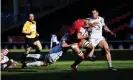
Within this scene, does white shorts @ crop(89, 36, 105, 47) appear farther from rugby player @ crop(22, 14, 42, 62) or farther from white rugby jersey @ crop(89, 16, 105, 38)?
rugby player @ crop(22, 14, 42, 62)

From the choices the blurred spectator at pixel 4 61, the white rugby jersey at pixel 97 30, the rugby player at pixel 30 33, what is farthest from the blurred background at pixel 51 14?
the white rugby jersey at pixel 97 30

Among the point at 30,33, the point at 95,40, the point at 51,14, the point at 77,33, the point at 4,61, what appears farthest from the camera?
the point at 51,14

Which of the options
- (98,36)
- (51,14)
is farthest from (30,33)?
(51,14)

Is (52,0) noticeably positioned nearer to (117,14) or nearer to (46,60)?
(117,14)

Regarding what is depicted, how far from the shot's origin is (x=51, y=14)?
43.8 meters

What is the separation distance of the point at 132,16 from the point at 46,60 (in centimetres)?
2113

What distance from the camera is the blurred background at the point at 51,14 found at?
39.2 metres

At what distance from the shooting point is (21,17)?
43500 millimetres

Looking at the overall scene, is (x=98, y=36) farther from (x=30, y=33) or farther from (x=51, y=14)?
(x=51, y=14)

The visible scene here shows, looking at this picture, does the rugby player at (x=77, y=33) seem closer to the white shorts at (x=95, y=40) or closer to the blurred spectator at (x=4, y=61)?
the white shorts at (x=95, y=40)

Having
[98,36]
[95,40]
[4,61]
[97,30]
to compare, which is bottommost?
[4,61]

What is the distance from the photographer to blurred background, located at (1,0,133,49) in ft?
129

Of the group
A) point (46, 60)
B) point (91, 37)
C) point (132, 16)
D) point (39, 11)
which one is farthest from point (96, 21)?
point (39, 11)

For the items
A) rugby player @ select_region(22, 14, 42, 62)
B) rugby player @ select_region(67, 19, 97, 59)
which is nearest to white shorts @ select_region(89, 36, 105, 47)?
rugby player @ select_region(67, 19, 97, 59)
